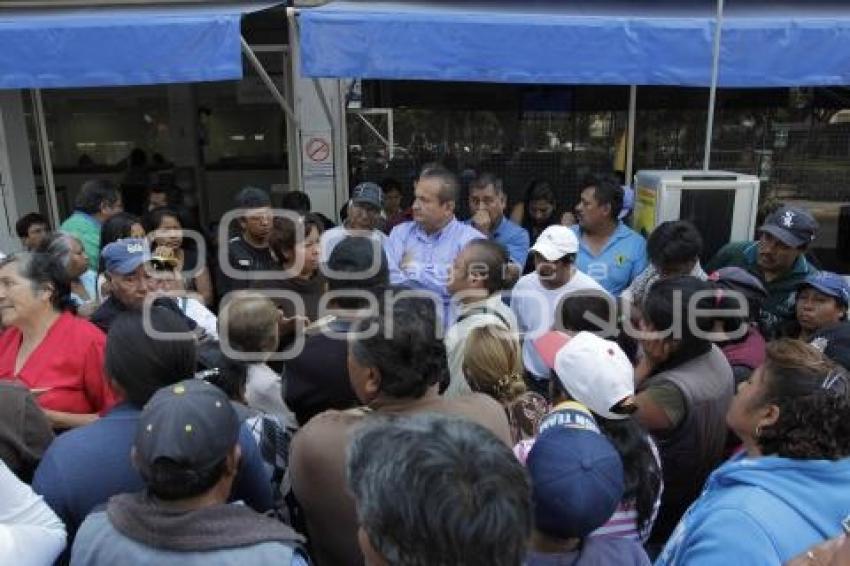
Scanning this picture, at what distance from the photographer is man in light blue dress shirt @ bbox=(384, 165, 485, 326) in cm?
338

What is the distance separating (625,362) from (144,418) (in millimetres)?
1216

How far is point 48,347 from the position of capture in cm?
238

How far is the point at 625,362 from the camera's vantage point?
5.73 ft

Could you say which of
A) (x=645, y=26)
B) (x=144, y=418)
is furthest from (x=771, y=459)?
(x=645, y=26)

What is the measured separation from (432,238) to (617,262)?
1.05 m

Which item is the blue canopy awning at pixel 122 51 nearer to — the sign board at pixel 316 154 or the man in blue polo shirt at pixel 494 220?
the sign board at pixel 316 154

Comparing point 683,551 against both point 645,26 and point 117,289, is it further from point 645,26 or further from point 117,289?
point 645,26

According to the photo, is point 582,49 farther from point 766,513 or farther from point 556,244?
point 766,513

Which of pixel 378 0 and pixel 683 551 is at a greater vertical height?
pixel 378 0

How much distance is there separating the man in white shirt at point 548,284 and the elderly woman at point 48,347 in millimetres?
1763

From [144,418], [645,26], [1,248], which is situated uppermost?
[645,26]

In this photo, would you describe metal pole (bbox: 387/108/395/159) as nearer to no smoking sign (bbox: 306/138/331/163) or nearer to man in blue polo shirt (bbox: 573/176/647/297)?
no smoking sign (bbox: 306/138/331/163)

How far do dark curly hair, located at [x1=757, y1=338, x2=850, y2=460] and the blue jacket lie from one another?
32mm

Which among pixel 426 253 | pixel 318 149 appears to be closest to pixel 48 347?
pixel 426 253
